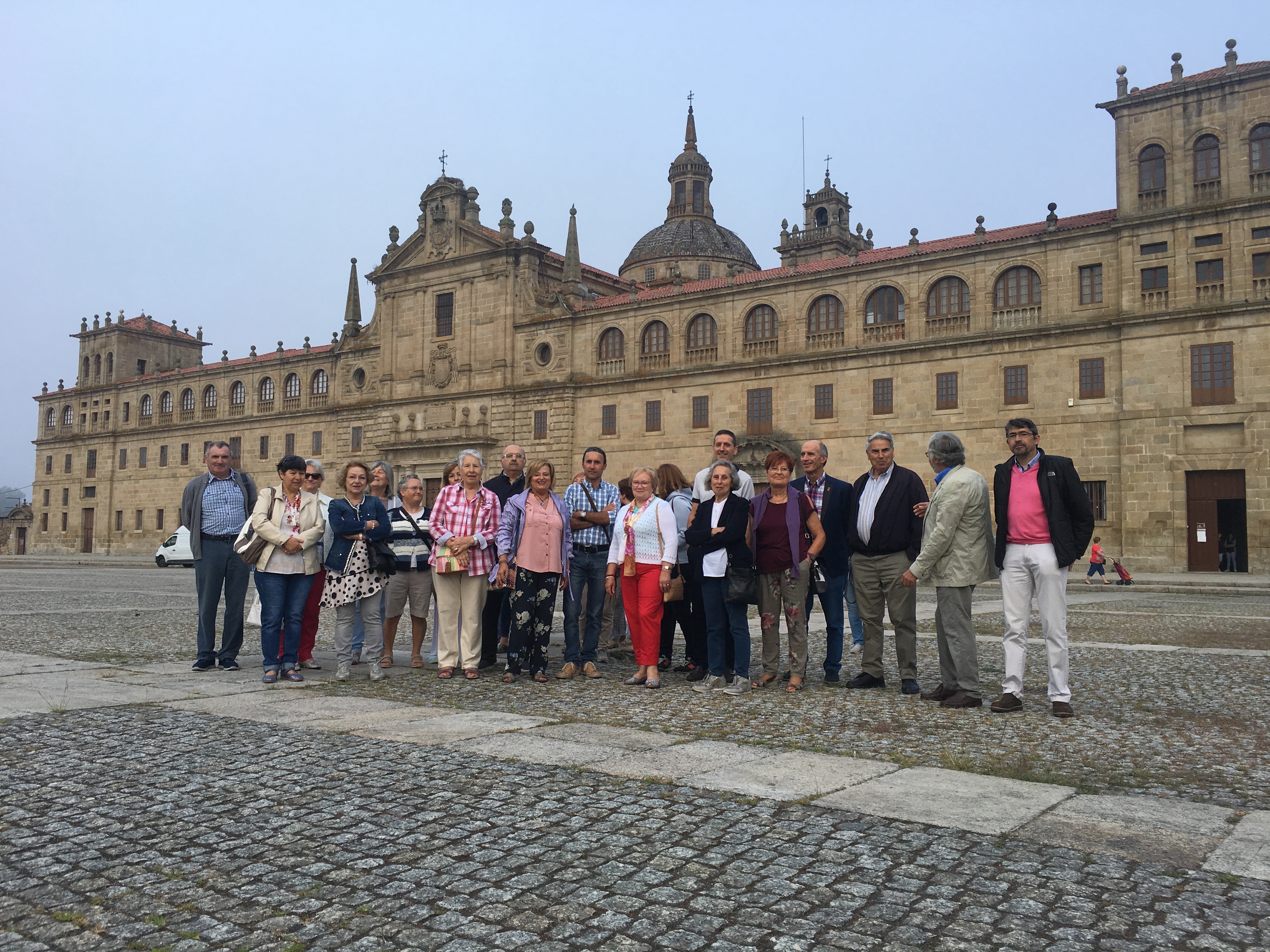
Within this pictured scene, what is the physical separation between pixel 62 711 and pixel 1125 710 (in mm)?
7198

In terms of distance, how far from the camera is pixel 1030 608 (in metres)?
6.53

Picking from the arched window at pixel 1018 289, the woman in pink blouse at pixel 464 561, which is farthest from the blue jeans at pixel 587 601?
the arched window at pixel 1018 289

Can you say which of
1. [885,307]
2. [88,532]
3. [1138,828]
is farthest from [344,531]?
[88,532]

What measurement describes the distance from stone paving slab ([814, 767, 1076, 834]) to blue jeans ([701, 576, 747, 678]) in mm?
3089

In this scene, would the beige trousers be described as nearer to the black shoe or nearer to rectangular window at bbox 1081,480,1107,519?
the black shoe

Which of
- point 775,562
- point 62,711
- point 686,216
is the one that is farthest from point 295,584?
point 686,216

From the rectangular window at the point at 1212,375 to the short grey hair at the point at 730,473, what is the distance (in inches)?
Result: 975

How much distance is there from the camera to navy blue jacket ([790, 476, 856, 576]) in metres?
8.20

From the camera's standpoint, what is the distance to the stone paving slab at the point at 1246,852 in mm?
3354

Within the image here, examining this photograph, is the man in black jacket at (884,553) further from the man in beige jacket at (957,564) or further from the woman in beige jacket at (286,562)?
the woman in beige jacket at (286,562)

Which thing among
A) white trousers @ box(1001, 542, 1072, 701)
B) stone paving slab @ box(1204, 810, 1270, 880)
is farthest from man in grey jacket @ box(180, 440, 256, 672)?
stone paving slab @ box(1204, 810, 1270, 880)

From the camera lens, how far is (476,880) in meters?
3.27

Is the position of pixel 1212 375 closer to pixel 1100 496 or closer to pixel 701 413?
pixel 1100 496

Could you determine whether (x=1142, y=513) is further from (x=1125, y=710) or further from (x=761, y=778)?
(x=761, y=778)
